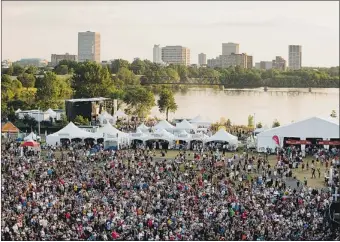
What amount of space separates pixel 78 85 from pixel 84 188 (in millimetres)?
20915

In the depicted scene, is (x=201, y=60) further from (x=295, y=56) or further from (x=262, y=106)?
(x=262, y=106)

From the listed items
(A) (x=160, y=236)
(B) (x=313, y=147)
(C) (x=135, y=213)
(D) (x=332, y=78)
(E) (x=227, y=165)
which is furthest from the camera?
(D) (x=332, y=78)

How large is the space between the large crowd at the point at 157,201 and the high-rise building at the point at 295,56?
53975mm

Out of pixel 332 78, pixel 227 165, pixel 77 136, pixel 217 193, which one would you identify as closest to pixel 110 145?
pixel 77 136

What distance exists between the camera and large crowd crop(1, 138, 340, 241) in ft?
28.3

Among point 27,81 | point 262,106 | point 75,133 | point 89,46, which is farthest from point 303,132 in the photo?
point 89,46

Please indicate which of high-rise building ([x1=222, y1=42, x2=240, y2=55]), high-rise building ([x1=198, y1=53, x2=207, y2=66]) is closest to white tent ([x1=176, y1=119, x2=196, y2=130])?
high-rise building ([x1=222, y1=42, x2=240, y2=55])

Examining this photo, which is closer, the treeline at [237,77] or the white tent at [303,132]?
the white tent at [303,132]

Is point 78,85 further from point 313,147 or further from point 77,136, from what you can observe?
point 313,147

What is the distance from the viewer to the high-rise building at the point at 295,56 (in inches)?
2635

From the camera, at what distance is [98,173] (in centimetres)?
1184

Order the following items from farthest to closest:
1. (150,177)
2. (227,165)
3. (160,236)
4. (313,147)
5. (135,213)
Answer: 1. (313,147)
2. (227,165)
3. (150,177)
4. (135,213)
5. (160,236)

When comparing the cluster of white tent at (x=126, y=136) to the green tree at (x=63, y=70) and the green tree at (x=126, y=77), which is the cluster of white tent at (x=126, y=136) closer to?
the green tree at (x=126, y=77)

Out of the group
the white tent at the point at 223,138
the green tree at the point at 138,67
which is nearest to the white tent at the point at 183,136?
the white tent at the point at 223,138
